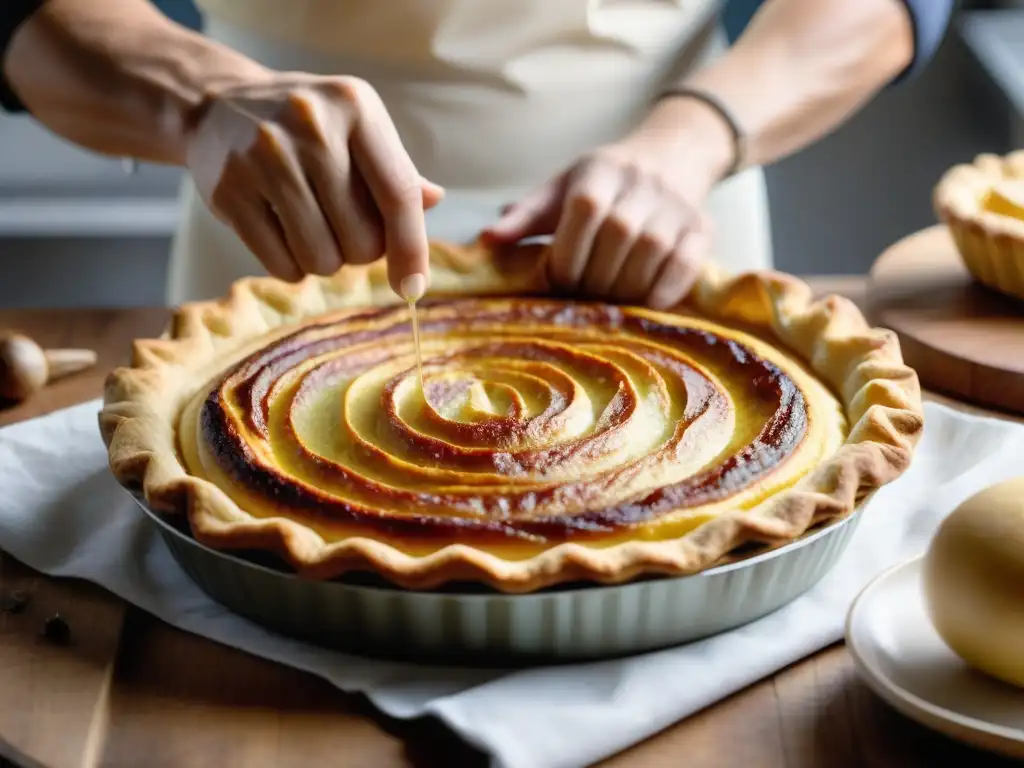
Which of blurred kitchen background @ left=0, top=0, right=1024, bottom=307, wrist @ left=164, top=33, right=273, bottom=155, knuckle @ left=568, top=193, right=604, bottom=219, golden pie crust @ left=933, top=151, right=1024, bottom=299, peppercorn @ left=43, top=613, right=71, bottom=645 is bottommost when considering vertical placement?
blurred kitchen background @ left=0, top=0, right=1024, bottom=307

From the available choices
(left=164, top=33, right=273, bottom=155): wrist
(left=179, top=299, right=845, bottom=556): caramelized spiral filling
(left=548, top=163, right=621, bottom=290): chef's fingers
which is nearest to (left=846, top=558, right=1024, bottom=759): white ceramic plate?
(left=179, top=299, right=845, bottom=556): caramelized spiral filling

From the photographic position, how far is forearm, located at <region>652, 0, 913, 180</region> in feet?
8.13

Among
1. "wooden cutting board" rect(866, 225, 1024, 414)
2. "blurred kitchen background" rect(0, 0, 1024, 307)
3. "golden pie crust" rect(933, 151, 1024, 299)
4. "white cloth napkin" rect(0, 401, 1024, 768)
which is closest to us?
"white cloth napkin" rect(0, 401, 1024, 768)

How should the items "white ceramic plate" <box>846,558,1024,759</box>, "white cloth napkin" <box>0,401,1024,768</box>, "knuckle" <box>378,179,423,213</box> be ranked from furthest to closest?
"knuckle" <box>378,179,423,213</box>
"white cloth napkin" <box>0,401,1024,768</box>
"white ceramic plate" <box>846,558,1024,759</box>

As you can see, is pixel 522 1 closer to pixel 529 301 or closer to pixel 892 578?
pixel 529 301

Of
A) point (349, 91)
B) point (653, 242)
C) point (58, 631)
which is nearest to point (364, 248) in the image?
point (349, 91)

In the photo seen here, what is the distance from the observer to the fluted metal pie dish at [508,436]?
1380 millimetres

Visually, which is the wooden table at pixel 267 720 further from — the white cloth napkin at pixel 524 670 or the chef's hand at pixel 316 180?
the chef's hand at pixel 316 180

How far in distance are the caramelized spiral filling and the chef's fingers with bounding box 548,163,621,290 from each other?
Answer: 6 cm

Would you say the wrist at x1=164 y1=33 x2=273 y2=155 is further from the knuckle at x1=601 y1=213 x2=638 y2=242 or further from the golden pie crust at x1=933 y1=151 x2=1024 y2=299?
the golden pie crust at x1=933 y1=151 x2=1024 y2=299

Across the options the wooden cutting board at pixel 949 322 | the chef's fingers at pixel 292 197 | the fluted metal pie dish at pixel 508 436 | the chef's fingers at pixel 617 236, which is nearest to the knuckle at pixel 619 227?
the chef's fingers at pixel 617 236

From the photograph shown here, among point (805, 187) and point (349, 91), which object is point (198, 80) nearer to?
point (349, 91)

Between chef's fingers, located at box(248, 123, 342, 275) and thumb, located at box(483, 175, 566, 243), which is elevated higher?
chef's fingers, located at box(248, 123, 342, 275)

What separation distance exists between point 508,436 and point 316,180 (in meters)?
0.47
